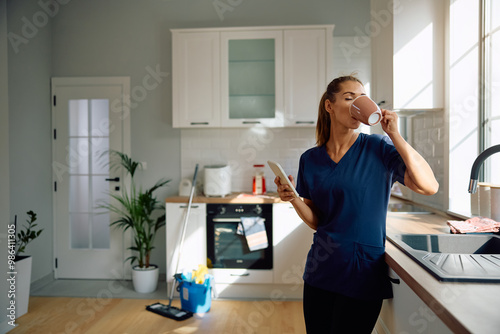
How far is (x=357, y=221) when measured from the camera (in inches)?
57.5

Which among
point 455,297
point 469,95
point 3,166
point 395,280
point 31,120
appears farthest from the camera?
point 31,120

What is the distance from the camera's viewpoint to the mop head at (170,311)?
3.27 metres

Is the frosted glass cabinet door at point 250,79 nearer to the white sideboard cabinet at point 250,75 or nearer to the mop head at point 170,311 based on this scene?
the white sideboard cabinet at point 250,75

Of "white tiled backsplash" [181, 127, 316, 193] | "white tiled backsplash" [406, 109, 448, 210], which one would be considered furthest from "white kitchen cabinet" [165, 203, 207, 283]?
"white tiled backsplash" [406, 109, 448, 210]

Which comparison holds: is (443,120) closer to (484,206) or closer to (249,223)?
(484,206)

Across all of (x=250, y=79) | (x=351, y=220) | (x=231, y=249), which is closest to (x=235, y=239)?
(x=231, y=249)

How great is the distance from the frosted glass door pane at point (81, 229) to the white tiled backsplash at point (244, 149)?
3.61 feet

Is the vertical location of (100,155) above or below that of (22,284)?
above

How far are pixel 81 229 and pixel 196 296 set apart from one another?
166cm

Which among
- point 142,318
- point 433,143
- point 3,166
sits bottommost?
point 142,318

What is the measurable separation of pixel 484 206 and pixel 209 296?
2.13 m

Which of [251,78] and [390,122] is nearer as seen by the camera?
[390,122]

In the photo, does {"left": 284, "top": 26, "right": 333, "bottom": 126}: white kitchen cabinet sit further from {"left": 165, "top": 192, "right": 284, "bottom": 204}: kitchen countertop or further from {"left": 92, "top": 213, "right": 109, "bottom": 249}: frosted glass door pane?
{"left": 92, "top": 213, "right": 109, "bottom": 249}: frosted glass door pane

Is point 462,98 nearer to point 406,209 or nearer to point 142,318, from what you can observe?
point 406,209
